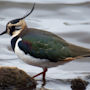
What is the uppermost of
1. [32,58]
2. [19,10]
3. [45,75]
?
[32,58]

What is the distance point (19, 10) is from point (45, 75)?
533 centimetres

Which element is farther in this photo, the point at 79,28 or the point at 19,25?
the point at 79,28

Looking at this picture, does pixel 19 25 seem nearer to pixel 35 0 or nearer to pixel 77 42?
pixel 77 42

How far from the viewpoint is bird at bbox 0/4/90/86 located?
7.53 metres

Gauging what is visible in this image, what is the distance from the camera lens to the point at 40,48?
763 cm

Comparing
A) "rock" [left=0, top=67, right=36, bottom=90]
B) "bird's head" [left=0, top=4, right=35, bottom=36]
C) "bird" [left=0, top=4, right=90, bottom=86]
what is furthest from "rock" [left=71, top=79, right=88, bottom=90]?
"bird's head" [left=0, top=4, right=35, bottom=36]

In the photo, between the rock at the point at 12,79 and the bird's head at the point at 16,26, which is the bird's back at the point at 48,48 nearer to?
the bird's head at the point at 16,26

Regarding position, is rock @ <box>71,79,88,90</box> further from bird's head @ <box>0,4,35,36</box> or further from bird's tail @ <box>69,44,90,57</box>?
bird's head @ <box>0,4,35,36</box>

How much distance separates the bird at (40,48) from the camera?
7.53m

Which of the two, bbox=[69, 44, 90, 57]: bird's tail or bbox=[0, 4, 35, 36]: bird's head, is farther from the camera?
bbox=[0, 4, 35, 36]: bird's head

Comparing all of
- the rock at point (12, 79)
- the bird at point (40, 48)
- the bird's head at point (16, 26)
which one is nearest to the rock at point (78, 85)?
the bird at point (40, 48)

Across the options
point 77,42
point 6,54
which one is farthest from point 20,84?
point 77,42

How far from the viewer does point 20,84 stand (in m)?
7.51

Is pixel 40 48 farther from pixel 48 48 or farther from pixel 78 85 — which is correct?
pixel 78 85
